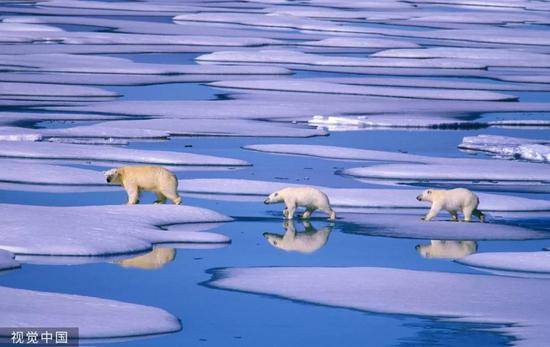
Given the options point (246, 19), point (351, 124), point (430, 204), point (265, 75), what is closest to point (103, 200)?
point (430, 204)

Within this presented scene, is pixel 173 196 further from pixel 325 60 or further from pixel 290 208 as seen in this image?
pixel 325 60

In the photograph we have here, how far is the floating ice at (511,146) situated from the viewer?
1202 centimetres

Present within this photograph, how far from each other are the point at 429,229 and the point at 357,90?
877cm

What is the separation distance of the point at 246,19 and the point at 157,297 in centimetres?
2343

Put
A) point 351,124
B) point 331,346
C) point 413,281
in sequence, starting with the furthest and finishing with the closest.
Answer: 1. point 351,124
2. point 413,281
3. point 331,346

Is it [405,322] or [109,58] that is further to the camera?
[109,58]

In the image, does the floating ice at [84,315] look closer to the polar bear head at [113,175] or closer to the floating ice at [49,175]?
the polar bear head at [113,175]

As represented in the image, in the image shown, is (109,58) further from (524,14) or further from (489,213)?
(524,14)

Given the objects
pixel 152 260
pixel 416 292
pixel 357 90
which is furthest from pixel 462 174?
pixel 357 90

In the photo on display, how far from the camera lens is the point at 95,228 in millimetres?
7703

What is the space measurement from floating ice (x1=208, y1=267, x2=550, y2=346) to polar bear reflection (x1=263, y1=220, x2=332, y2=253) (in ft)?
2.22

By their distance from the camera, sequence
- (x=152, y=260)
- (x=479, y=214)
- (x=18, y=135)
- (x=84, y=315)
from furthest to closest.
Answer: (x=18, y=135) → (x=479, y=214) → (x=152, y=260) → (x=84, y=315)

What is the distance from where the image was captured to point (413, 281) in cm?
687

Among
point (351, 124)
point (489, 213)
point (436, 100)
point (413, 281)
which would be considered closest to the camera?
point (413, 281)
